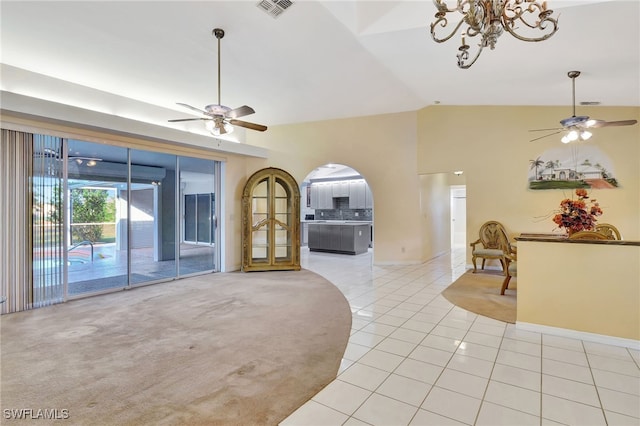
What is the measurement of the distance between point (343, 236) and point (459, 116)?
14.5 feet

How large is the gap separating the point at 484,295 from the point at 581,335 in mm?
1560

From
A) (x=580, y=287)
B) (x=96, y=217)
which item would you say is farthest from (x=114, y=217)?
(x=580, y=287)

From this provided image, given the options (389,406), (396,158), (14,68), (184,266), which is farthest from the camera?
(396,158)

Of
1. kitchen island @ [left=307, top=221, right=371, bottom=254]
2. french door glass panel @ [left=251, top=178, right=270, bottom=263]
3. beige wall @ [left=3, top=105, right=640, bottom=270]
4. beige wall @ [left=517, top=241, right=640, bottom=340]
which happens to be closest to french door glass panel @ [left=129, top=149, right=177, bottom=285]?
beige wall @ [left=3, top=105, right=640, bottom=270]

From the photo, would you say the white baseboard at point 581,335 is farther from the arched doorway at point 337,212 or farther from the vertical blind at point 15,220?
the vertical blind at point 15,220

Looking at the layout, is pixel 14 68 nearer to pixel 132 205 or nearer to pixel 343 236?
pixel 132 205

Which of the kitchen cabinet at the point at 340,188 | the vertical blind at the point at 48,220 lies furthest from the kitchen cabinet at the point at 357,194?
the vertical blind at the point at 48,220

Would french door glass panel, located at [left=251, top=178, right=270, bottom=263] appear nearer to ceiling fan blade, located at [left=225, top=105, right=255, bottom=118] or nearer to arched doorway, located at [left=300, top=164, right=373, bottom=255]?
arched doorway, located at [left=300, top=164, right=373, bottom=255]

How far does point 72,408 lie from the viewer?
83.4 inches

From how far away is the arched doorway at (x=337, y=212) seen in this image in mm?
9227

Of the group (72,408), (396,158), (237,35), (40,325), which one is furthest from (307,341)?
(396,158)

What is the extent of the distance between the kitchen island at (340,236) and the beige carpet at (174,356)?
454 cm

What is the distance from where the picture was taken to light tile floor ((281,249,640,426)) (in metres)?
2.01

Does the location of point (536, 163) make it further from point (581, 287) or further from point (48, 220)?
point (48, 220)
